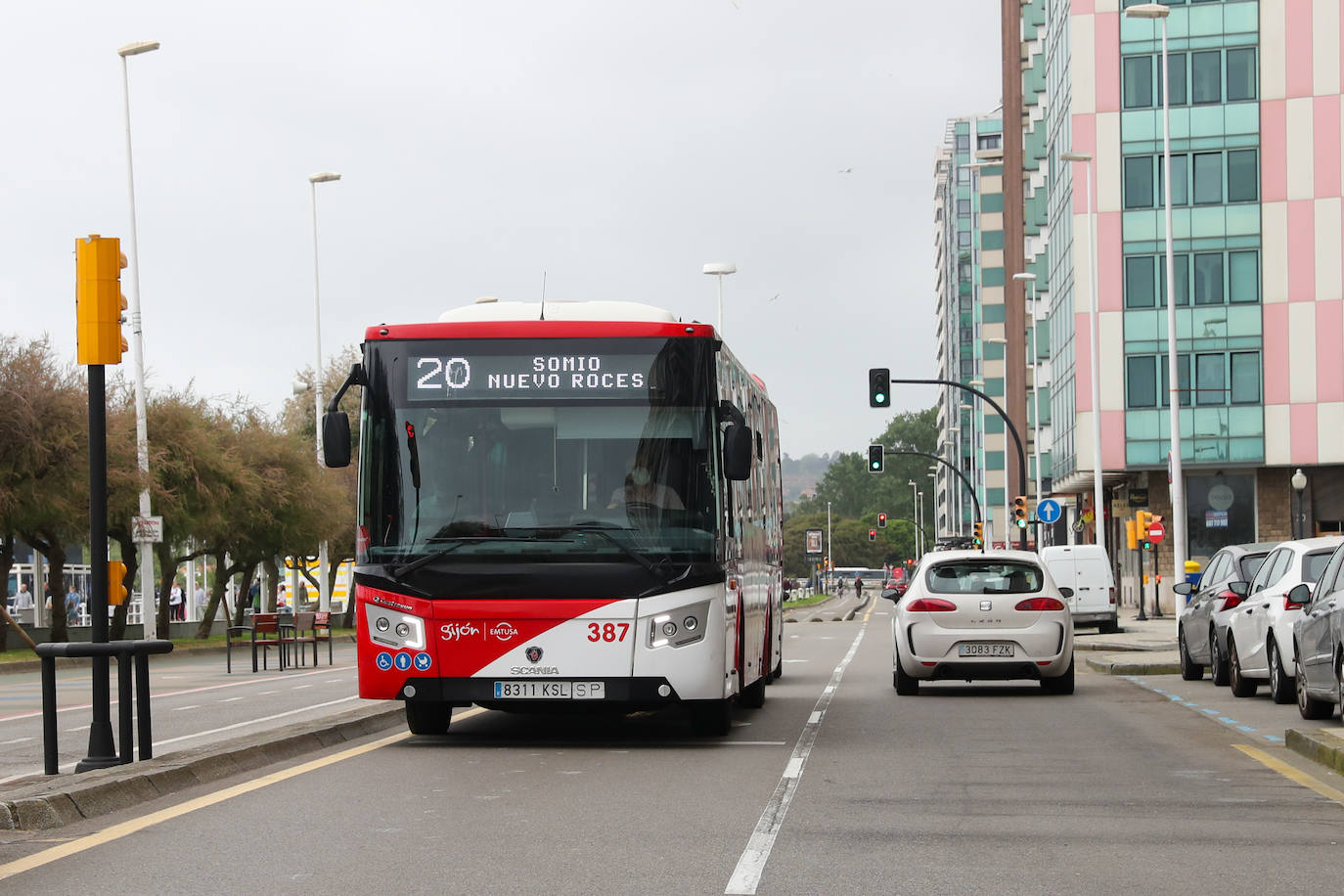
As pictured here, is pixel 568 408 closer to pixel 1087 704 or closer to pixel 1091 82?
pixel 1087 704

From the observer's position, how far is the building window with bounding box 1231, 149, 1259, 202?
186 ft

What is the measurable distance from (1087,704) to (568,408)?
807 cm

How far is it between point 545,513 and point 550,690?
4.33 feet

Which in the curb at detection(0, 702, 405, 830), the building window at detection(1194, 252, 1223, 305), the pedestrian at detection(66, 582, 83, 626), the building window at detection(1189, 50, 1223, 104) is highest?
the building window at detection(1189, 50, 1223, 104)

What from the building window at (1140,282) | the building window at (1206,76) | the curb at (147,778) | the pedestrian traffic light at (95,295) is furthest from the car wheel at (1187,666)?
the building window at (1206,76)

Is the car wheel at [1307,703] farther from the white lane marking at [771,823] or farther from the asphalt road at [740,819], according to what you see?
the white lane marking at [771,823]

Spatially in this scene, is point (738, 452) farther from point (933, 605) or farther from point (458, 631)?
point (933, 605)

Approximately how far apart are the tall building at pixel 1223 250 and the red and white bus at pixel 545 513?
4392cm

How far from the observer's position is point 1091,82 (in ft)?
194

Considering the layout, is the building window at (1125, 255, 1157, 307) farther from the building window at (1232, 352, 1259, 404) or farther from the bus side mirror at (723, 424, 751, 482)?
the bus side mirror at (723, 424, 751, 482)

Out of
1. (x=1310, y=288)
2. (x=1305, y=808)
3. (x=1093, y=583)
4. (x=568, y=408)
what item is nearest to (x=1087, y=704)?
(x=568, y=408)

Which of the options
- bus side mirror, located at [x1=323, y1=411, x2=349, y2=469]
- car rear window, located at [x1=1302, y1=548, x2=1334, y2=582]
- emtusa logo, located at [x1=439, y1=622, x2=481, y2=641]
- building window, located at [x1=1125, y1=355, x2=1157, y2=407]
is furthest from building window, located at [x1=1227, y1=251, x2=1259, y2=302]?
bus side mirror, located at [x1=323, y1=411, x2=349, y2=469]

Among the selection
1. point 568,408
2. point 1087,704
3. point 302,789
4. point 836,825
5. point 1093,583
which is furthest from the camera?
point 1093,583

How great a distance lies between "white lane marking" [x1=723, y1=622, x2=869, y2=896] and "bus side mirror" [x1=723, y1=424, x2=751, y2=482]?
213cm
